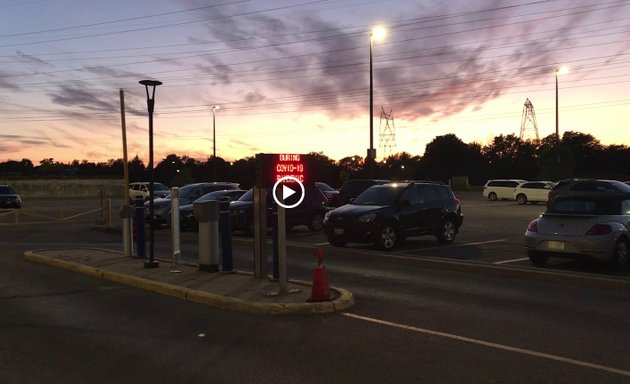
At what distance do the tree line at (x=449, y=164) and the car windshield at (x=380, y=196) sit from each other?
8475 cm

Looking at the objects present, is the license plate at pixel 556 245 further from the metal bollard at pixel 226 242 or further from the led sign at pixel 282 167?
the metal bollard at pixel 226 242

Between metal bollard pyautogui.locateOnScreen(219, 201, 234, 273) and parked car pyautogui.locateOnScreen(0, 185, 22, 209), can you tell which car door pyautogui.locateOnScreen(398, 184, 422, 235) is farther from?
parked car pyautogui.locateOnScreen(0, 185, 22, 209)

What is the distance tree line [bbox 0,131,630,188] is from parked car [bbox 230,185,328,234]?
80.3 meters

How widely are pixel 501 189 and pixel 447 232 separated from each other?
3218 centimetres

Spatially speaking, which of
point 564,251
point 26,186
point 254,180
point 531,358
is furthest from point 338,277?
point 26,186

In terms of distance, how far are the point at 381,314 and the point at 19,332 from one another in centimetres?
458

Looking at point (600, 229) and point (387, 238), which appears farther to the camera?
point (387, 238)

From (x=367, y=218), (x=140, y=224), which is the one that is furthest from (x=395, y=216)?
(x=140, y=224)

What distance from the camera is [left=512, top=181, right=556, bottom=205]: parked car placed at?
136ft

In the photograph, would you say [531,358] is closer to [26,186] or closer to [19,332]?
[19,332]

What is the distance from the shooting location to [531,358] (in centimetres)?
583

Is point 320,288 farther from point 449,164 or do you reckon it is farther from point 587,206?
point 449,164

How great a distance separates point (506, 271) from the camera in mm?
11070
